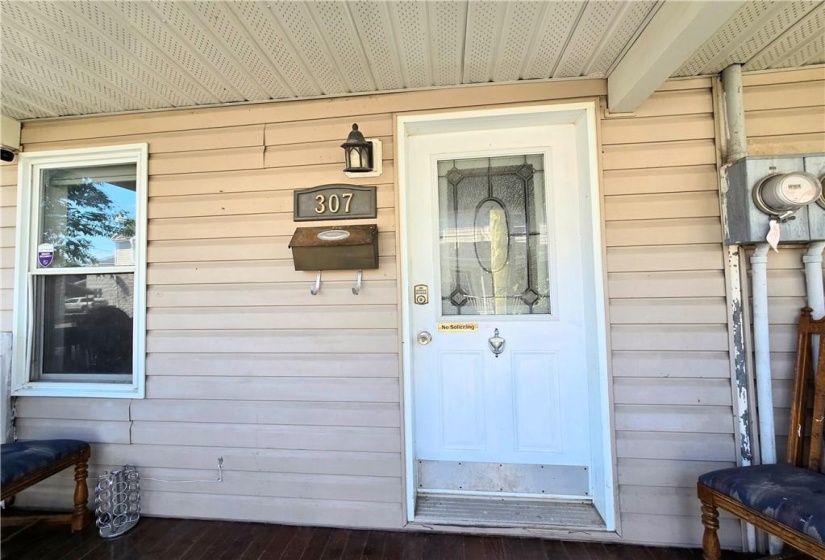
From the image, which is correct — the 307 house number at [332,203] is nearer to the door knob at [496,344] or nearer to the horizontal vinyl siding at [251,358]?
the horizontal vinyl siding at [251,358]

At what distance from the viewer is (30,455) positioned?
172 centimetres

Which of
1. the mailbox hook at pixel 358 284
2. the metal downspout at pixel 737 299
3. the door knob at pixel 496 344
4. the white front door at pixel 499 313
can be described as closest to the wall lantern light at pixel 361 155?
the white front door at pixel 499 313

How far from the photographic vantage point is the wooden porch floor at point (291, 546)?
1.65 metres

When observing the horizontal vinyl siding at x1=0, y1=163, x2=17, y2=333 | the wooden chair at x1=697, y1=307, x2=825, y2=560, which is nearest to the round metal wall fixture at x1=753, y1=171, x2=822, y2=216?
the wooden chair at x1=697, y1=307, x2=825, y2=560

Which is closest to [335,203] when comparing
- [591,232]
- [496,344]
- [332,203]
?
[332,203]

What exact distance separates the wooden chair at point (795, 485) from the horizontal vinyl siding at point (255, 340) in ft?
4.44

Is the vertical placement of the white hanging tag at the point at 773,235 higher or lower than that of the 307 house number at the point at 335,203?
lower

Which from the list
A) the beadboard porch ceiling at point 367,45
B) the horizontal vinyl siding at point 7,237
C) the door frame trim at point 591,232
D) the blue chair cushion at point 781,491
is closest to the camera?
the blue chair cushion at point 781,491

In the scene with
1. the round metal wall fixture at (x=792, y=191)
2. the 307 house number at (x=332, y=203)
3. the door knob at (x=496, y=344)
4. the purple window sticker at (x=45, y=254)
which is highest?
the 307 house number at (x=332, y=203)

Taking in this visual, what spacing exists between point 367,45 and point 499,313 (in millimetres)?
1400

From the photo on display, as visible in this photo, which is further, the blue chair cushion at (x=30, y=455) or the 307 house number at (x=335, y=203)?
the 307 house number at (x=335, y=203)

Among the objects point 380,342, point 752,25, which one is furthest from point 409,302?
point 752,25

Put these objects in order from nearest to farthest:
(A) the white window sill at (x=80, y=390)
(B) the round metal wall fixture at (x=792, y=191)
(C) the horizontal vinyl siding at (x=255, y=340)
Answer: (B) the round metal wall fixture at (x=792, y=191) < (C) the horizontal vinyl siding at (x=255, y=340) < (A) the white window sill at (x=80, y=390)

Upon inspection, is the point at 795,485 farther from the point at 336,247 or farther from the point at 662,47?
the point at 336,247
